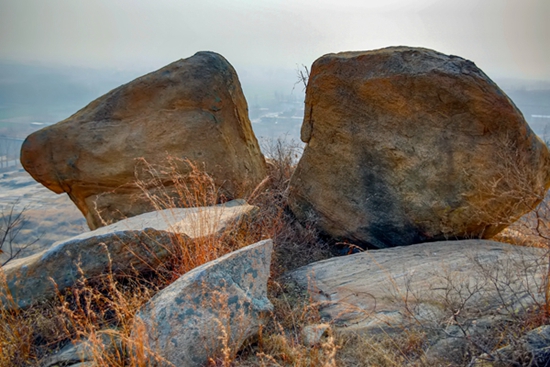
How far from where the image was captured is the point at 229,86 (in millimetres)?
5551

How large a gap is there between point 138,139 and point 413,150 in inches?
121

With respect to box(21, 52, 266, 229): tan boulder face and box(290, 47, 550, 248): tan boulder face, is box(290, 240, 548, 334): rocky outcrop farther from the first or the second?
box(21, 52, 266, 229): tan boulder face

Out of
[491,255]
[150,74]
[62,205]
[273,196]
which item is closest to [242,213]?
[273,196]

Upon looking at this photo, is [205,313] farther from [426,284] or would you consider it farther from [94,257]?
[426,284]

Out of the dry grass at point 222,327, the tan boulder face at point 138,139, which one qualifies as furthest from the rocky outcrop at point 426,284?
the tan boulder face at point 138,139

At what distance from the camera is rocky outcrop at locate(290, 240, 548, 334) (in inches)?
105

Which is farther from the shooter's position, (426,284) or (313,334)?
(426,284)

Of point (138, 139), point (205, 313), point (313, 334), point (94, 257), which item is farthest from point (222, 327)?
point (138, 139)

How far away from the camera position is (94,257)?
10.9ft

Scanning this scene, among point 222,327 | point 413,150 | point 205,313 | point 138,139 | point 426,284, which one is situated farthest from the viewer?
point 138,139

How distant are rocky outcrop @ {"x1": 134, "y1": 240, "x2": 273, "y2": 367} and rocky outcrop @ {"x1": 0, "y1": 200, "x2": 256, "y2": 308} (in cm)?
80

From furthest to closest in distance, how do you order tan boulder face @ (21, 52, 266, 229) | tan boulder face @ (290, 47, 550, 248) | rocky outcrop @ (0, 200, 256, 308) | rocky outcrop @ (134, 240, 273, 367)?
tan boulder face @ (21, 52, 266, 229) < tan boulder face @ (290, 47, 550, 248) < rocky outcrop @ (0, 200, 256, 308) < rocky outcrop @ (134, 240, 273, 367)

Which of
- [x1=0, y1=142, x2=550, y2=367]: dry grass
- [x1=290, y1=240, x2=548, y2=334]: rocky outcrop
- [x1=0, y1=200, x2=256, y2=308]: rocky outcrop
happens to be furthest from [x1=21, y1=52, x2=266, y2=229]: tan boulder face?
[x1=290, y1=240, x2=548, y2=334]: rocky outcrop

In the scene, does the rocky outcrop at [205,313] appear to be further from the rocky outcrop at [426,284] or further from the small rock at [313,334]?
the rocky outcrop at [426,284]
